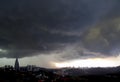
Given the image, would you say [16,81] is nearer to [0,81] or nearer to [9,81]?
[9,81]

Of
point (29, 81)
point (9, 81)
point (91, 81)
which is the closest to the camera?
point (9, 81)

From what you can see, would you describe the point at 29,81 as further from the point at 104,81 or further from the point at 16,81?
the point at 104,81

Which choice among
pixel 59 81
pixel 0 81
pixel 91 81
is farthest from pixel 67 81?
pixel 0 81

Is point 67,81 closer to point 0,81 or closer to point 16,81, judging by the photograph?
point 16,81

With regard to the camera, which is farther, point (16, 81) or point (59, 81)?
point (59, 81)

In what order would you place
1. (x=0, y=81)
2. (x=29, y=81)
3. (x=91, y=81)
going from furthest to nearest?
1. (x=91, y=81)
2. (x=29, y=81)
3. (x=0, y=81)

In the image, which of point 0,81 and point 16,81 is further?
point 16,81

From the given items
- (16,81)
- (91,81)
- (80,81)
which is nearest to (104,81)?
(91,81)

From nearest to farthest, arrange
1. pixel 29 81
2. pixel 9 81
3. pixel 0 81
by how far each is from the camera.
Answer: pixel 0 81, pixel 9 81, pixel 29 81

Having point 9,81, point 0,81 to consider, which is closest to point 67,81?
point 9,81
